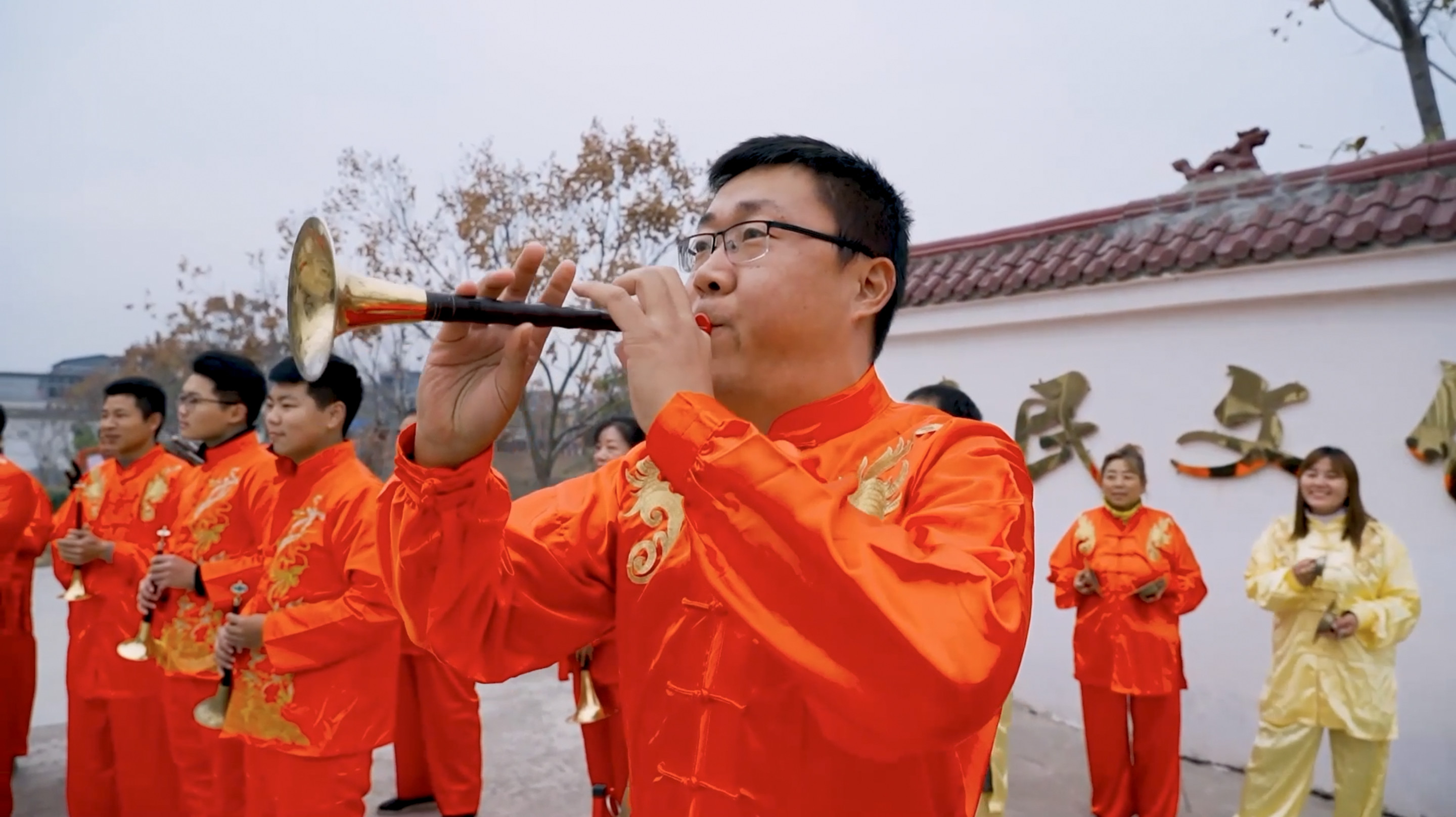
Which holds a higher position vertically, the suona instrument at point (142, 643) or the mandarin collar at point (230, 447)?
the mandarin collar at point (230, 447)

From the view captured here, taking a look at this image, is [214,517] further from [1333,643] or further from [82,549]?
[1333,643]

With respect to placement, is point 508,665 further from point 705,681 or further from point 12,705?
point 12,705

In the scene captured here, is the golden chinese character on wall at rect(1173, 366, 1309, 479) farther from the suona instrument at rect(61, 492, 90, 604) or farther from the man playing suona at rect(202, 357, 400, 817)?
the suona instrument at rect(61, 492, 90, 604)

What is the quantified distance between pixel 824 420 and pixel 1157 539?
4.24m

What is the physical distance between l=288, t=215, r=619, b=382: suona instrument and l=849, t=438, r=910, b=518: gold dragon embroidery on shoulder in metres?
0.49

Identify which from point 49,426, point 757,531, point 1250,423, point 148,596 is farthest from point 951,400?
point 49,426

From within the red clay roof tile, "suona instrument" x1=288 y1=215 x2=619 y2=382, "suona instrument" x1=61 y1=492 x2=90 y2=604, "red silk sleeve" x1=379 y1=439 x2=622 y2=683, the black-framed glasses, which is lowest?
"suona instrument" x1=61 y1=492 x2=90 y2=604

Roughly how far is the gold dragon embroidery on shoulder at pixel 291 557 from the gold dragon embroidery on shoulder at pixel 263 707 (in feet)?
0.80

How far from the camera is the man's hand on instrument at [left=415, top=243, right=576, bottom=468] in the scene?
160 centimetres

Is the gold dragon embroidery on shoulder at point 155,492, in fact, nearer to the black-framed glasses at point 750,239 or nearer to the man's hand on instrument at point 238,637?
the man's hand on instrument at point 238,637

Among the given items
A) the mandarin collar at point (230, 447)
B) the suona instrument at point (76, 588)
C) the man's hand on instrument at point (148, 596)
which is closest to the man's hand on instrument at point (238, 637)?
the man's hand on instrument at point (148, 596)

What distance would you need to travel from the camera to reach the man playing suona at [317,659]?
3480 mm

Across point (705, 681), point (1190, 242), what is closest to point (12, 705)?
point (705, 681)

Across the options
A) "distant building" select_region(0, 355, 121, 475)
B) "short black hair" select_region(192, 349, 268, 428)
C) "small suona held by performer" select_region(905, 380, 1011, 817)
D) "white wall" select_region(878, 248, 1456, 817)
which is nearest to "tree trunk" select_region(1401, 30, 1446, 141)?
"white wall" select_region(878, 248, 1456, 817)
